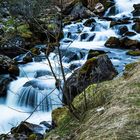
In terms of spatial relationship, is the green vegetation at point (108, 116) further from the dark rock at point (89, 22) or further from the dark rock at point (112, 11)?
the dark rock at point (112, 11)

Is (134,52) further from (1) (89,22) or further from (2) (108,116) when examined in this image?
(2) (108,116)

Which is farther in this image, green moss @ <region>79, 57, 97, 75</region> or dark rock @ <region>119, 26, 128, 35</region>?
dark rock @ <region>119, 26, 128, 35</region>

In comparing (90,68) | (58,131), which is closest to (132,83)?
(58,131)

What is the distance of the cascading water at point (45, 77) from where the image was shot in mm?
9635

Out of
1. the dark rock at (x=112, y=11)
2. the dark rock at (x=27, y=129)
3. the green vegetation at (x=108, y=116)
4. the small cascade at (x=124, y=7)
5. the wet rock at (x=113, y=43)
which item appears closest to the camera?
the green vegetation at (x=108, y=116)

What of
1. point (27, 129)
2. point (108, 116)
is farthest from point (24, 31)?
point (108, 116)

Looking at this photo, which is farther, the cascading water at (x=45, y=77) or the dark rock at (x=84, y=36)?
the dark rock at (x=84, y=36)

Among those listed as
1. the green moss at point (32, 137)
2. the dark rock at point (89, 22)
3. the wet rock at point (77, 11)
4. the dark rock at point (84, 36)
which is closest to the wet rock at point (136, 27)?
the dark rock at point (84, 36)

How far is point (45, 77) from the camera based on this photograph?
11820mm

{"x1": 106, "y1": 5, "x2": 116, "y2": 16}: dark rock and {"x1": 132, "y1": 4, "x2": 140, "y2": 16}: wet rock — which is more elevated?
{"x1": 132, "y1": 4, "x2": 140, "y2": 16}: wet rock

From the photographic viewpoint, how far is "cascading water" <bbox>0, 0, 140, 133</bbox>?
9.64 m

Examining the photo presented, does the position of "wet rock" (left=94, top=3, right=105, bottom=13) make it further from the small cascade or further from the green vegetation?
the green vegetation

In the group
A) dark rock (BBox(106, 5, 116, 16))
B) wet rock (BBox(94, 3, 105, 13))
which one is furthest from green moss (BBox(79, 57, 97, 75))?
wet rock (BBox(94, 3, 105, 13))

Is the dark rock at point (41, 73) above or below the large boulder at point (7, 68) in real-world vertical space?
A: below
